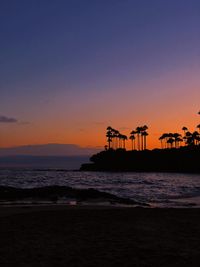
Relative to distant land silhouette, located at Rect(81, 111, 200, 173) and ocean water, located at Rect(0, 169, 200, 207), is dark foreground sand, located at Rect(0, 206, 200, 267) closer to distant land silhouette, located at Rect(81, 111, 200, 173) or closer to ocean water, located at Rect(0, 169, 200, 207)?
ocean water, located at Rect(0, 169, 200, 207)

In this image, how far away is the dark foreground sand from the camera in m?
9.40

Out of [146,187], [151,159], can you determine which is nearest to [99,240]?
[146,187]

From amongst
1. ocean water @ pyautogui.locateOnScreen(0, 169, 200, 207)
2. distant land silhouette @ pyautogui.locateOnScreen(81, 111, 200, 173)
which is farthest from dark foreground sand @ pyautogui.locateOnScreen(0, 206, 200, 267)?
distant land silhouette @ pyautogui.locateOnScreen(81, 111, 200, 173)

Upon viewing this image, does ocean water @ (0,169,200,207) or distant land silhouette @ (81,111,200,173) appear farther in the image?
distant land silhouette @ (81,111,200,173)

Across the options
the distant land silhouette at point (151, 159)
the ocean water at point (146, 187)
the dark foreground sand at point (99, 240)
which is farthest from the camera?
the distant land silhouette at point (151, 159)

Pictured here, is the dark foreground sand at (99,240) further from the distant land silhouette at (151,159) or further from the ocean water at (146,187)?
the distant land silhouette at (151,159)

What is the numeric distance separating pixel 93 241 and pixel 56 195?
22479mm

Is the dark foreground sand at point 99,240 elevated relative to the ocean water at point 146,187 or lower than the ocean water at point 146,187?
lower

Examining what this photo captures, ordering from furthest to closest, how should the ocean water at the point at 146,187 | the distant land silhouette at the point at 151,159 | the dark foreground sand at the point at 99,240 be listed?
the distant land silhouette at the point at 151,159
the ocean water at the point at 146,187
the dark foreground sand at the point at 99,240

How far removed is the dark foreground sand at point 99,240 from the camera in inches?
370

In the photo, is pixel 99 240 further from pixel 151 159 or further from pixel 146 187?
pixel 151 159

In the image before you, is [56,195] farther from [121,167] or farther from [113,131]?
[113,131]

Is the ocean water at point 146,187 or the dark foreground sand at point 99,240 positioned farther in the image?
the ocean water at point 146,187

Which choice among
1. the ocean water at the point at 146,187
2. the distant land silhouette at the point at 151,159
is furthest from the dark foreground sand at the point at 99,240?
the distant land silhouette at the point at 151,159
